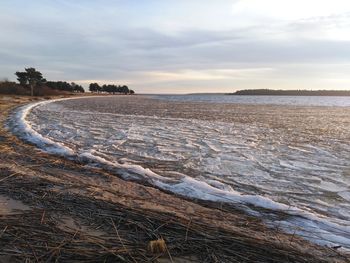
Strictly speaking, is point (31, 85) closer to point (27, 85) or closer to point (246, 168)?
point (27, 85)

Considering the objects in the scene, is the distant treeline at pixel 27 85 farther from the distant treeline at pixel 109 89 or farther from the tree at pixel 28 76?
the distant treeline at pixel 109 89

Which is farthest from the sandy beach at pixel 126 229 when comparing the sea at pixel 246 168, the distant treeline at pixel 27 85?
the distant treeline at pixel 27 85

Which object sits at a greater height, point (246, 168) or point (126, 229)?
point (126, 229)

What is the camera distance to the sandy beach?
11.1 ft

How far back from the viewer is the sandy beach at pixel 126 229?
3.37 meters

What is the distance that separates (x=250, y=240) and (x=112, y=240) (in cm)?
150

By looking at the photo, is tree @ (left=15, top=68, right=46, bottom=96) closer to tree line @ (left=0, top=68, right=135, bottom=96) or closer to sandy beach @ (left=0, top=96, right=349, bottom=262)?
tree line @ (left=0, top=68, right=135, bottom=96)

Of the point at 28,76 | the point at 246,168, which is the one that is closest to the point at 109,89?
the point at 28,76

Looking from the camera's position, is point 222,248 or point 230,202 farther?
point 230,202

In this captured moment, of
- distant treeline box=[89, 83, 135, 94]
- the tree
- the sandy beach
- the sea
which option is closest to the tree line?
the tree

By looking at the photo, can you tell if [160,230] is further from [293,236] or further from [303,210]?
[303,210]

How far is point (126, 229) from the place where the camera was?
3.96 metres

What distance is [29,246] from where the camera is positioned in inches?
133

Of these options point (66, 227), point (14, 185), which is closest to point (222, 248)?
point (66, 227)
